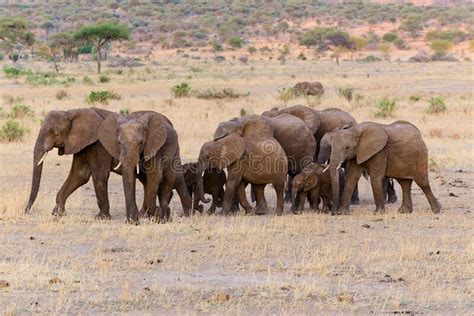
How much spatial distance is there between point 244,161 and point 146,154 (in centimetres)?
174

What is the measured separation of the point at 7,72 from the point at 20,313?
4638cm

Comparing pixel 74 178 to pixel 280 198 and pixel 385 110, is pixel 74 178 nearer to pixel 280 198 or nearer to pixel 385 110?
pixel 280 198

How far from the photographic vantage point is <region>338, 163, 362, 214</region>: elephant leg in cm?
1416

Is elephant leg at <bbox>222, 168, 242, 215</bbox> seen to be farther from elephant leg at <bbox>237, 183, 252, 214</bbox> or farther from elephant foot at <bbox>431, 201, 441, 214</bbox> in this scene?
elephant foot at <bbox>431, 201, 441, 214</bbox>

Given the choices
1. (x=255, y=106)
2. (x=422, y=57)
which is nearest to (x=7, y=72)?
(x=255, y=106)

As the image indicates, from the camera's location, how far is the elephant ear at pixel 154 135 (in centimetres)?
1290

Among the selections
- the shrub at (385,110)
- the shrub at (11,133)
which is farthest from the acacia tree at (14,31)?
the shrub at (11,133)

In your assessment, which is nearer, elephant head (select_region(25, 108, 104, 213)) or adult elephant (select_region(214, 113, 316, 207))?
elephant head (select_region(25, 108, 104, 213))

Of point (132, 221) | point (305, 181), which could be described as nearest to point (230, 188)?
point (305, 181)

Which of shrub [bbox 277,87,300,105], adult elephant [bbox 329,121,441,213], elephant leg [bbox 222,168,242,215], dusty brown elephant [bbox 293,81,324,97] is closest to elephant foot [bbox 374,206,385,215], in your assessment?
adult elephant [bbox 329,121,441,213]

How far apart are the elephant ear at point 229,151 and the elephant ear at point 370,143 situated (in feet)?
5.35

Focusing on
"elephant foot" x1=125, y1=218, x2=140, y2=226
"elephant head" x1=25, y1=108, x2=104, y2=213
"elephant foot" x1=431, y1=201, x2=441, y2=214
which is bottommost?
"elephant foot" x1=431, y1=201, x2=441, y2=214

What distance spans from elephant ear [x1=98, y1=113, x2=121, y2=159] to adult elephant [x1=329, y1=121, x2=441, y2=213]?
3.03m

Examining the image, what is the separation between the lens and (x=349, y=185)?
14219 mm
